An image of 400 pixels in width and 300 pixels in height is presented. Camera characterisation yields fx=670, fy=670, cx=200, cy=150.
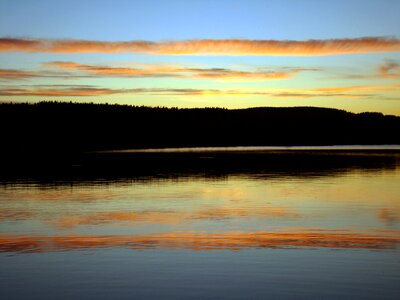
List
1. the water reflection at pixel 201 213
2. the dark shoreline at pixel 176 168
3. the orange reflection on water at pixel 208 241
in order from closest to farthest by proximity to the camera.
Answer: the orange reflection on water at pixel 208 241
the water reflection at pixel 201 213
the dark shoreline at pixel 176 168

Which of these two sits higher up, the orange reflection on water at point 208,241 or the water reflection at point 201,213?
the water reflection at point 201,213

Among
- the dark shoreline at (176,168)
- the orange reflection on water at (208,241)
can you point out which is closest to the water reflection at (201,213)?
→ the orange reflection on water at (208,241)

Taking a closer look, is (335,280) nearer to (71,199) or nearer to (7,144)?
(71,199)

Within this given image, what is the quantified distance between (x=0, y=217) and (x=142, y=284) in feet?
46.1

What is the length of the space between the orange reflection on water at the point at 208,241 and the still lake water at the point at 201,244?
0.03m

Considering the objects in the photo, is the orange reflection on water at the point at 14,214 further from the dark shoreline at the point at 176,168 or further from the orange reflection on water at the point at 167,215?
the dark shoreline at the point at 176,168

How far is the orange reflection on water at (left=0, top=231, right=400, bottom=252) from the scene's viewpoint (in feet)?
67.4

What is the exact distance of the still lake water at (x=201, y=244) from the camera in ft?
50.8

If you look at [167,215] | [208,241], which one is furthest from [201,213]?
[208,241]

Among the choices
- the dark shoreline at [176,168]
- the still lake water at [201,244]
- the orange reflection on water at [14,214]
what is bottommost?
the still lake water at [201,244]

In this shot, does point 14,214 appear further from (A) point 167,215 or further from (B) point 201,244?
(B) point 201,244

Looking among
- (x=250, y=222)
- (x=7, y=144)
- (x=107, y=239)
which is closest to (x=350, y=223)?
(x=250, y=222)

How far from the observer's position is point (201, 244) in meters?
21.0

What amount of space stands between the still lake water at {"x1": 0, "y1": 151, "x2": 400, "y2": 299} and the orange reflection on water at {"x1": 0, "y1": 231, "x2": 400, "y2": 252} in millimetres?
33
